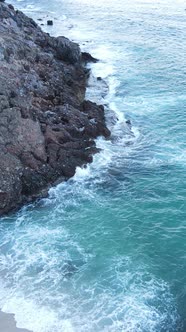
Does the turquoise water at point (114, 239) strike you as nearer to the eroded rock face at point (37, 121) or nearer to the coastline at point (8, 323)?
the coastline at point (8, 323)

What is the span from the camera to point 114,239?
31062mm

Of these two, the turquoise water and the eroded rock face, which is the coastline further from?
the eroded rock face

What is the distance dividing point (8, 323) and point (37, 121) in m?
19.4

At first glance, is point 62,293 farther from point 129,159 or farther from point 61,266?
point 129,159

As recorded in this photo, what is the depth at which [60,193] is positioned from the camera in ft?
117

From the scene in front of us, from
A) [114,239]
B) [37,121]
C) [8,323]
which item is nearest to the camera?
[8,323]

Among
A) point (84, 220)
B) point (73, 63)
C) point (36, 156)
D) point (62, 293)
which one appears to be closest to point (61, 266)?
point (62, 293)

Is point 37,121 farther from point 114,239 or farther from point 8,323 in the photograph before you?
point 8,323

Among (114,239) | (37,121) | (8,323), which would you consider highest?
(37,121)

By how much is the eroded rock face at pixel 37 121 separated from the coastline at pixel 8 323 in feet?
32.6

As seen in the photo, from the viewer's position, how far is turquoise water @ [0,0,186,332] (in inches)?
1006

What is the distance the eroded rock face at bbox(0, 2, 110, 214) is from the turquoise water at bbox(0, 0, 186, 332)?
149 cm

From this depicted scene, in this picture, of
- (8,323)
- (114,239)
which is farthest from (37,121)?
(8,323)

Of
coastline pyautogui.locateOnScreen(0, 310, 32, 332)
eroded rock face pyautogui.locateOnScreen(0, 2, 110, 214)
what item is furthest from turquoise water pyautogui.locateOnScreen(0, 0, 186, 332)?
eroded rock face pyautogui.locateOnScreen(0, 2, 110, 214)
